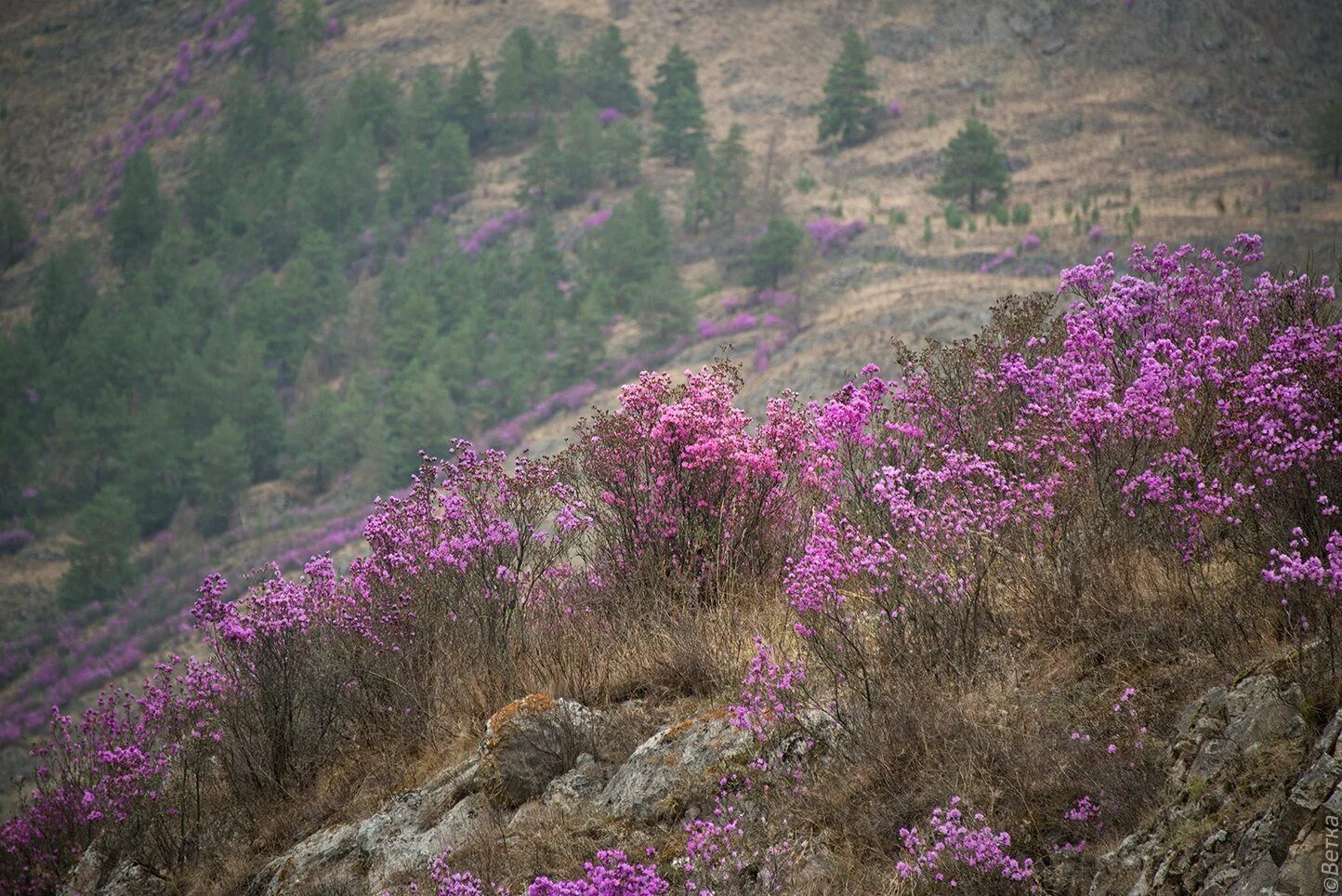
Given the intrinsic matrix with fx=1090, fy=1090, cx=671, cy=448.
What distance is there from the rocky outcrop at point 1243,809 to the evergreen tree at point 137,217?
270 ft

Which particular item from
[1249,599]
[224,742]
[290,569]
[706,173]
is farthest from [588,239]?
[1249,599]

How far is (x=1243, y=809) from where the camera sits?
12.1 feet

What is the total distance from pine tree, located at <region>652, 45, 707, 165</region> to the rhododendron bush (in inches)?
2440

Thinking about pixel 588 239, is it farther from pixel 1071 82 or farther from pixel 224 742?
pixel 224 742

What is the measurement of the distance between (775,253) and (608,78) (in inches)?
1130

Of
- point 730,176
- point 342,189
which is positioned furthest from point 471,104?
point 730,176

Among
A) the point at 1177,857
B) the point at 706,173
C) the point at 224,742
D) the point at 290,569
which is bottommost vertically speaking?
the point at 290,569

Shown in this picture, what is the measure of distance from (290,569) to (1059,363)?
4347cm

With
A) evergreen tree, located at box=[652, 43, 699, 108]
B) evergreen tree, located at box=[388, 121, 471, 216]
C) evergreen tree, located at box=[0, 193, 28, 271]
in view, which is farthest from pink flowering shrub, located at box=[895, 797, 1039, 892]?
evergreen tree, located at box=[0, 193, 28, 271]

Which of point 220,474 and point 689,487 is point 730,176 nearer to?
point 220,474

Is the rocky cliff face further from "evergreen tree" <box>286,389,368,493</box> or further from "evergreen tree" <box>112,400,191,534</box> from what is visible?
"evergreen tree" <box>112,400,191,534</box>

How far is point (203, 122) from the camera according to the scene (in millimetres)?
87625

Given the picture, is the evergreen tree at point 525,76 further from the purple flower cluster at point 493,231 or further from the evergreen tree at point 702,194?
the evergreen tree at point 702,194

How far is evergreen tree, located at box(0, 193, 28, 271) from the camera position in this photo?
259ft
